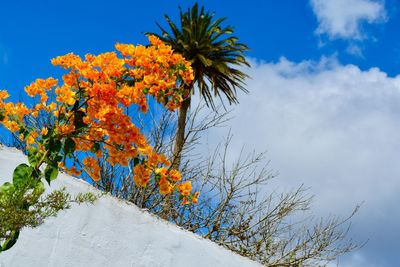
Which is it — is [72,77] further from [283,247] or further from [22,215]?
[283,247]


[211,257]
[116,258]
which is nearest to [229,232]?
[211,257]

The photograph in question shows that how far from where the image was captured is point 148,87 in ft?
10.0

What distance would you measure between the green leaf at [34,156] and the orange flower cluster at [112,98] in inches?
2.2

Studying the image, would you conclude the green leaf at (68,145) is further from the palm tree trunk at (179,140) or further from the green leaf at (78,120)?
the palm tree trunk at (179,140)

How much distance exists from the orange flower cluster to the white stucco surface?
843 millimetres

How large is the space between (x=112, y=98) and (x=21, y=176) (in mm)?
626

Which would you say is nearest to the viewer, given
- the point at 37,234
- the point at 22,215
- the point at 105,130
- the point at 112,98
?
the point at 22,215

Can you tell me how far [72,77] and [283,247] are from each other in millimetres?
5940

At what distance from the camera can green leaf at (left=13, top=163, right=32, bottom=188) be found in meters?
2.70

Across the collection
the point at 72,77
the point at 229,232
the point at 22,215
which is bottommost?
the point at 22,215

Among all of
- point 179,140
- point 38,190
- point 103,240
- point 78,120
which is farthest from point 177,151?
point 38,190

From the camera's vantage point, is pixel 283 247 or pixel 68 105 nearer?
pixel 68 105

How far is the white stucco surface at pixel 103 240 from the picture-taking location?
12.1 ft

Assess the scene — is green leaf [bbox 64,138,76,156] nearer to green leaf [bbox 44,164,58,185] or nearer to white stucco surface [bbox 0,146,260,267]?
green leaf [bbox 44,164,58,185]
